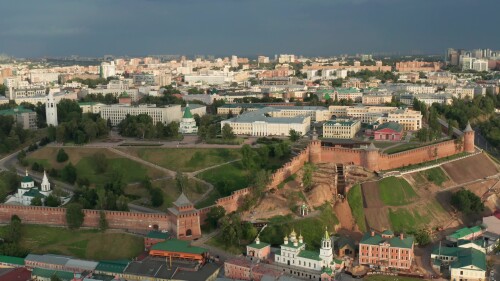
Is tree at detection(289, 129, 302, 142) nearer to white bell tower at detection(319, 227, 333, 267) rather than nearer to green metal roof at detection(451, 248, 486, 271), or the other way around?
white bell tower at detection(319, 227, 333, 267)

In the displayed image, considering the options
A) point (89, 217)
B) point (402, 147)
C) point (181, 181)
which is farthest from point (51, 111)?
Result: point (402, 147)

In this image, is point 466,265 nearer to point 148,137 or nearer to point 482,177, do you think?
point 482,177

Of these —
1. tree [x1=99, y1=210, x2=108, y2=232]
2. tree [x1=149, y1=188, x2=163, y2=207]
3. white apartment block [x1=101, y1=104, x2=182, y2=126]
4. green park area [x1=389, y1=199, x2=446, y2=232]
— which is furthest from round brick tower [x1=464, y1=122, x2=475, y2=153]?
white apartment block [x1=101, y1=104, x2=182, y2=126]

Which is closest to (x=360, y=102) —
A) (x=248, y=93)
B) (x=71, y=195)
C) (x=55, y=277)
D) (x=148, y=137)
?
(x=248, y=93)

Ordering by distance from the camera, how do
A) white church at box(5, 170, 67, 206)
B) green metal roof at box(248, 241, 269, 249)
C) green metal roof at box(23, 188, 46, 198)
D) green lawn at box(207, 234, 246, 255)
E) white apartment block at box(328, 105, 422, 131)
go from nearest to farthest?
green metal roof at box(248, 241, 269, 249) → green lawn at box(207, 234, 246, 255) → white church at box(5, 170, 67, 206) → green metal roof at box(23, 188, 46, 198) → white apartment block at box(328, 105, 422, 131)

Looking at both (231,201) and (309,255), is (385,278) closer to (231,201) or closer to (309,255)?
(309,255)

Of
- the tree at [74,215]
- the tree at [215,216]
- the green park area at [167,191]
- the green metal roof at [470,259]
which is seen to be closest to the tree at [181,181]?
the green park area at [167,191]

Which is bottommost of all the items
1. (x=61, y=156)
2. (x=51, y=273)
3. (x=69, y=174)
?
(x=51, y=273)
